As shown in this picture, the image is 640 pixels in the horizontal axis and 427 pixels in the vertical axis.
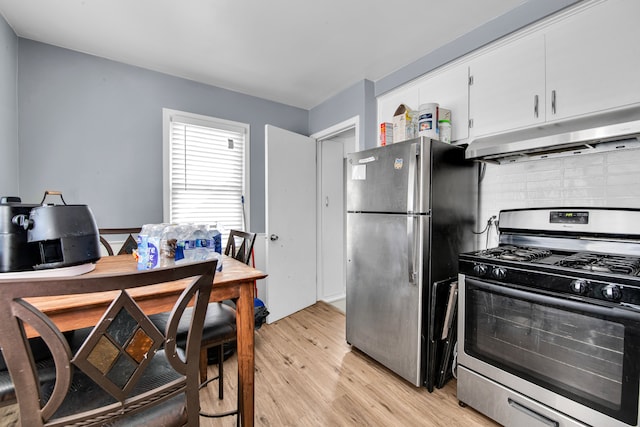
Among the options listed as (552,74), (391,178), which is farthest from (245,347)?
(552,74)

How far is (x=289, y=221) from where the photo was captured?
3156 millimetres

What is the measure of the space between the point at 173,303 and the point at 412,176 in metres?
1.55

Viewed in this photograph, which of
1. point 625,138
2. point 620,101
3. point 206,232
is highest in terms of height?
point 620,101

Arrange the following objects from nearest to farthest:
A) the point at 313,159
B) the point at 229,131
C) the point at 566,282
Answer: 1. the point at 566,282
2. the point at 229,131
3. the point at 313,159

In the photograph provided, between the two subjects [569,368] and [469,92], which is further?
[469,92]

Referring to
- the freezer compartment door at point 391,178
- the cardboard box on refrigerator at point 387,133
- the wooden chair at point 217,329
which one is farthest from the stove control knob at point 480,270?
the wooden chair at point 217,329

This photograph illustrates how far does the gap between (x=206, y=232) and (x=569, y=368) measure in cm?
187

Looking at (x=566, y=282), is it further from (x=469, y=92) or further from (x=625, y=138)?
(x=469, y=92)

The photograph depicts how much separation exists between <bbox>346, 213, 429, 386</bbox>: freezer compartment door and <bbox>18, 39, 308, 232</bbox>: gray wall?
2.01m

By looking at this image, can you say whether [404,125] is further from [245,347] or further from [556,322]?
[245,347]

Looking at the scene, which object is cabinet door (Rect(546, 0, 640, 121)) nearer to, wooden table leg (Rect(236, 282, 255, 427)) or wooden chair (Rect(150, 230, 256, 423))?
wooden table leg (Rect(236, 282, 255, 427))

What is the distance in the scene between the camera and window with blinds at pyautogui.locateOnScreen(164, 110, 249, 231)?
2812 mm

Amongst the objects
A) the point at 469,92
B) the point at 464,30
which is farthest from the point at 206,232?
the point at 464,30

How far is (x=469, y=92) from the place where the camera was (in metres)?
2.12
